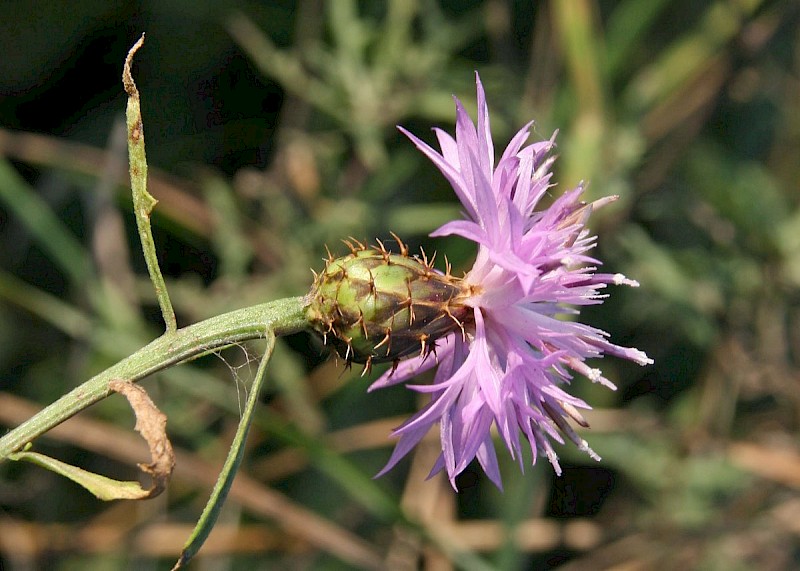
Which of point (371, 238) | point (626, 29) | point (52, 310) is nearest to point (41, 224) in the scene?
point (52, 310)

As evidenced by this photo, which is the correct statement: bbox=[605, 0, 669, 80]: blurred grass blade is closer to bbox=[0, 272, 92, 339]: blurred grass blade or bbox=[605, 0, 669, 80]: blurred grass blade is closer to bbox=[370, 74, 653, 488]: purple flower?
bbox=[370, 74, 653, 488]: purple flower

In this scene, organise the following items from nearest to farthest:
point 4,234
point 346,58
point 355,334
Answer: point 355,334 < point 346,58 < point 4,234

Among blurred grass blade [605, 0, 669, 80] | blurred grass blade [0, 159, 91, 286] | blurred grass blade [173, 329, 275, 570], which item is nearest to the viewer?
blurred grass blade [173, 329, 275, 570]

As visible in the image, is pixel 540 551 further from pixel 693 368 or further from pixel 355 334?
pixel 355 334

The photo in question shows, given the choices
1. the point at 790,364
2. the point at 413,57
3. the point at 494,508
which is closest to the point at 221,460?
the point at 494,508

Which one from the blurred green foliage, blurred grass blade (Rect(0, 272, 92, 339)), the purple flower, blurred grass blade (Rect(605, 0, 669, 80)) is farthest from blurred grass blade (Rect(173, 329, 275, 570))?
blurred grass blade (Rect(605, 0, 669, 80))

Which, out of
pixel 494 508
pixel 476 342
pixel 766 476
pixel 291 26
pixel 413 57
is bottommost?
pixel 476 342
